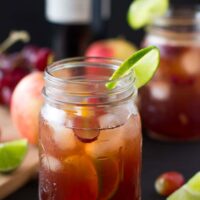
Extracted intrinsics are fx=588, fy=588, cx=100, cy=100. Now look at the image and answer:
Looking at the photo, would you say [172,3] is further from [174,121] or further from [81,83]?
[81,83]

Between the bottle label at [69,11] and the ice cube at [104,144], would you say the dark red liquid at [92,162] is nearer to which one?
the ice cube at [104,144]

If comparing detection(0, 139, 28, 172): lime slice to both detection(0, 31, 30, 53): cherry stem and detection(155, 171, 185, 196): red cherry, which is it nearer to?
detection(155, 171, 185, 196): red cherry

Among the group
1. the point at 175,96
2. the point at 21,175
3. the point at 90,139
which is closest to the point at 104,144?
the point at 90,139

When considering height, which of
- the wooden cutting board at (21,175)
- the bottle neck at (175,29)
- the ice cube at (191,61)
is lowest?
the wooden cutting board at (21,175)

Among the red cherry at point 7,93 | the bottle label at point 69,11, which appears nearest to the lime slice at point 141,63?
the red cherry at point 7,93

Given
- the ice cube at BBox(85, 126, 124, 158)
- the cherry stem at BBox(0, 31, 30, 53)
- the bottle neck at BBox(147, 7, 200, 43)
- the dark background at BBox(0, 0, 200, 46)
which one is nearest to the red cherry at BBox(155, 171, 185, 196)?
the ice cube at BBox(85, 126, 124, 158)
